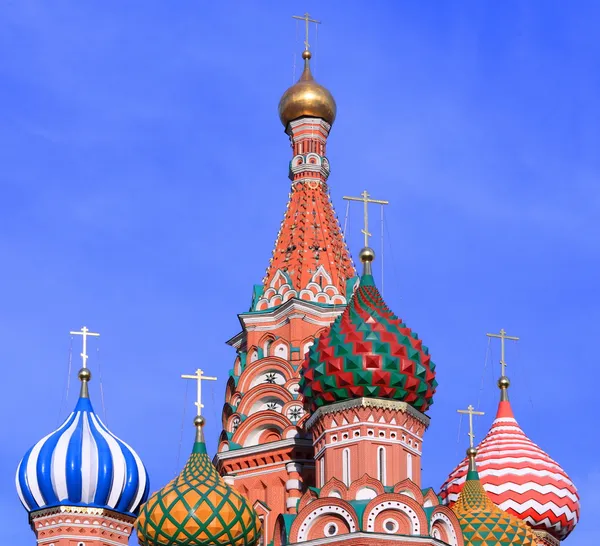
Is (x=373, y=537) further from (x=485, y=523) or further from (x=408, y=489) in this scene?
(x=485, y=523)

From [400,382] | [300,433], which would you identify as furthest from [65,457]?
[400,382]

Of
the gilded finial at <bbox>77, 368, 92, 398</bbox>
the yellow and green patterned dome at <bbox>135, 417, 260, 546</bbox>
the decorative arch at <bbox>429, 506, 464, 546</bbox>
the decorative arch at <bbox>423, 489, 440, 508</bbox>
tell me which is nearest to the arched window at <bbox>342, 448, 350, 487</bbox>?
the decorative arch at <bbox>423, 489, 440, 508</bbox>

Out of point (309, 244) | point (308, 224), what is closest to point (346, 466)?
point (309, 244)

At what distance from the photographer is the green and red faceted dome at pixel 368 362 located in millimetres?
32656

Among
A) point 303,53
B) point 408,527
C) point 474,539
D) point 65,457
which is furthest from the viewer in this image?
point 303,53

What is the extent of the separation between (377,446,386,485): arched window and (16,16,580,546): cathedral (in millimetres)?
20

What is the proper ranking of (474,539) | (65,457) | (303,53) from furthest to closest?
(303,53), (65,457), (474,539)

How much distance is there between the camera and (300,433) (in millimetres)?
35531

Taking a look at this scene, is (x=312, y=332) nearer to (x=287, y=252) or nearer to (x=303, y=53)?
(x=287, y=252)

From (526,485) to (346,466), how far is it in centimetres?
599

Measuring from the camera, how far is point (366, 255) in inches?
1346

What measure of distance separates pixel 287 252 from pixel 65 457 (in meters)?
5.04

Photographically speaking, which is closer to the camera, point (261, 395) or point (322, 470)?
point (322, 470)

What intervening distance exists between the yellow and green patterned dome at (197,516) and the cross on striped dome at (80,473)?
3558 mm
